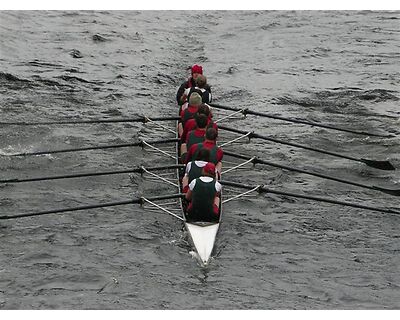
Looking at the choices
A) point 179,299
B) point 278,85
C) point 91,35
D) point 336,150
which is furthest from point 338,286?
point 91,35

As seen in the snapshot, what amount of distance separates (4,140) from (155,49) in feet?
30.4

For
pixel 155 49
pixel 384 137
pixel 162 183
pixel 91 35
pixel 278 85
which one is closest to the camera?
pixel 162 183

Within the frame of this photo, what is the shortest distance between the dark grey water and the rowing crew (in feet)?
2.02

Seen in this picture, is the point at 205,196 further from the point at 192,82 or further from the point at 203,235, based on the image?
the point at 192,82

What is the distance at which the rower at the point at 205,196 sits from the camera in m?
11.7

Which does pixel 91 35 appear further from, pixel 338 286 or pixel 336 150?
pixel 338 286

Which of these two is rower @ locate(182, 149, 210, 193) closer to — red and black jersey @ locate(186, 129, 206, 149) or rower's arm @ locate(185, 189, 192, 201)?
rower's arm @ locate(185, 189, 192, 201)

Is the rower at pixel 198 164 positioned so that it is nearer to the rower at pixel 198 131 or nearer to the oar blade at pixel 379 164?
the rower at pixel 198 131

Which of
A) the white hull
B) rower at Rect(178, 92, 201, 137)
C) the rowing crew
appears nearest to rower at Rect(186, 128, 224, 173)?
the rowing crew

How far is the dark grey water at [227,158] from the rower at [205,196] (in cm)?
51

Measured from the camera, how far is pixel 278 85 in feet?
71.0

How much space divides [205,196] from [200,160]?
68cm

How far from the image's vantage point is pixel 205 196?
11742 mm

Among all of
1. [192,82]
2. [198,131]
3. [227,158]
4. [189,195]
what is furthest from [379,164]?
[189,195]
